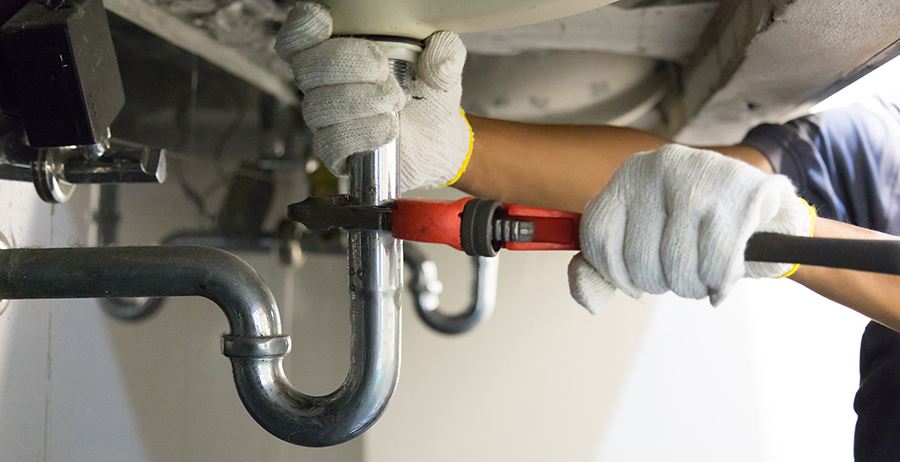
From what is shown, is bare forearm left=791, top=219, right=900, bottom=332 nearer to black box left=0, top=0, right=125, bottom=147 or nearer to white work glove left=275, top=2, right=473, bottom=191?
white work glove left=275, top=2, right=473, bottom=191

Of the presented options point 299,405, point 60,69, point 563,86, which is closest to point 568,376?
point 563,86

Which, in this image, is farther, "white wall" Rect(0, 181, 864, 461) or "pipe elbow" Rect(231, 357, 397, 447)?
"white wall" Rect(0, 181, 864, 461)

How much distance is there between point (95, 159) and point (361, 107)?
0.65 ft

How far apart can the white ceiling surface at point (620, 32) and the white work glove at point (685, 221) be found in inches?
13.8

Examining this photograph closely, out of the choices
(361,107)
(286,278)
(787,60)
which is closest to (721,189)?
(361,107)

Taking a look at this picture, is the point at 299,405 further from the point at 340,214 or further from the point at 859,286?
the point at 859,286

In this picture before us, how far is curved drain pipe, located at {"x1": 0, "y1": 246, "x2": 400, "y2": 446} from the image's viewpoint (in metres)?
0.30

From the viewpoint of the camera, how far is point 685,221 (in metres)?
0.25

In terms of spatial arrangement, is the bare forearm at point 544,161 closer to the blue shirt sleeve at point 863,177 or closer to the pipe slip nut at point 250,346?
the blue shirt sleeve at point 863,177

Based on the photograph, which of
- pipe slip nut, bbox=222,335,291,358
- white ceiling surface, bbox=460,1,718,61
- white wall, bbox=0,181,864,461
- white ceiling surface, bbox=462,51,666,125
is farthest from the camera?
white wall, bbox=0,181,864,461

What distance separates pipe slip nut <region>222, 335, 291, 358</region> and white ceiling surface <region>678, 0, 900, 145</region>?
44 centimetres

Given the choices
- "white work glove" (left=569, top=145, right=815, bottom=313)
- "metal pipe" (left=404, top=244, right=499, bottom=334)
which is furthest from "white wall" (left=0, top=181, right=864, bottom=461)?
"white work glove" (left=569, top=145, right=815, bottom=313)

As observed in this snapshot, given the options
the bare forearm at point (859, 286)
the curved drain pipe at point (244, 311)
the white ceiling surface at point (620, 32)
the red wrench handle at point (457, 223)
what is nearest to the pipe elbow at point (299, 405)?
the curved drain pipe at point (244, 311)

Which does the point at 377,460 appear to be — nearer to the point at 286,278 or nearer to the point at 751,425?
the point at 286,278
